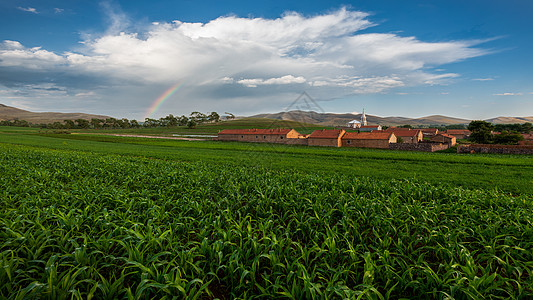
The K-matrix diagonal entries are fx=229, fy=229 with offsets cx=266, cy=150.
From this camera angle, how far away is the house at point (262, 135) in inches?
2509

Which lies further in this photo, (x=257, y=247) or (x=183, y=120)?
(x=183, y=120)

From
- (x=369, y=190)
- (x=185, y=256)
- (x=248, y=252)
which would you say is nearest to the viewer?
(x=185, y=256)

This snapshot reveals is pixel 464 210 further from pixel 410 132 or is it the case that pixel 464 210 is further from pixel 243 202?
pixel 410 132

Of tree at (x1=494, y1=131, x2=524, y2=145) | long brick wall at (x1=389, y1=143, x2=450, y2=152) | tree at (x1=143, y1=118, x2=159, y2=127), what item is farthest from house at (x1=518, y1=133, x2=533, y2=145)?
tree at (x1=143, y1=118, x2=159, y2=127)

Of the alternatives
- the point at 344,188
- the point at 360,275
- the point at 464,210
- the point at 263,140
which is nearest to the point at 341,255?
the point at 360,275

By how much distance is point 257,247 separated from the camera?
16.9 feet

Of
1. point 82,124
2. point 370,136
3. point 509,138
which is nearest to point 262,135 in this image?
point 370,136

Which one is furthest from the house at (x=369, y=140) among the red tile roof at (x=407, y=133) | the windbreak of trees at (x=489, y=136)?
the windbreak of trees at (x=489, y=136)

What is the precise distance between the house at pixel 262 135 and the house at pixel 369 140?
46.6 feet

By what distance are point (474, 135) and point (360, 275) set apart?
87.1 m

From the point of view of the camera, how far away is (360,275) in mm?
4664

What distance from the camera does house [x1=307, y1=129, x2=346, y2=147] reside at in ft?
177

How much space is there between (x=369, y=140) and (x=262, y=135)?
28.8m

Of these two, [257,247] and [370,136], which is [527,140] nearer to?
[370,136]
